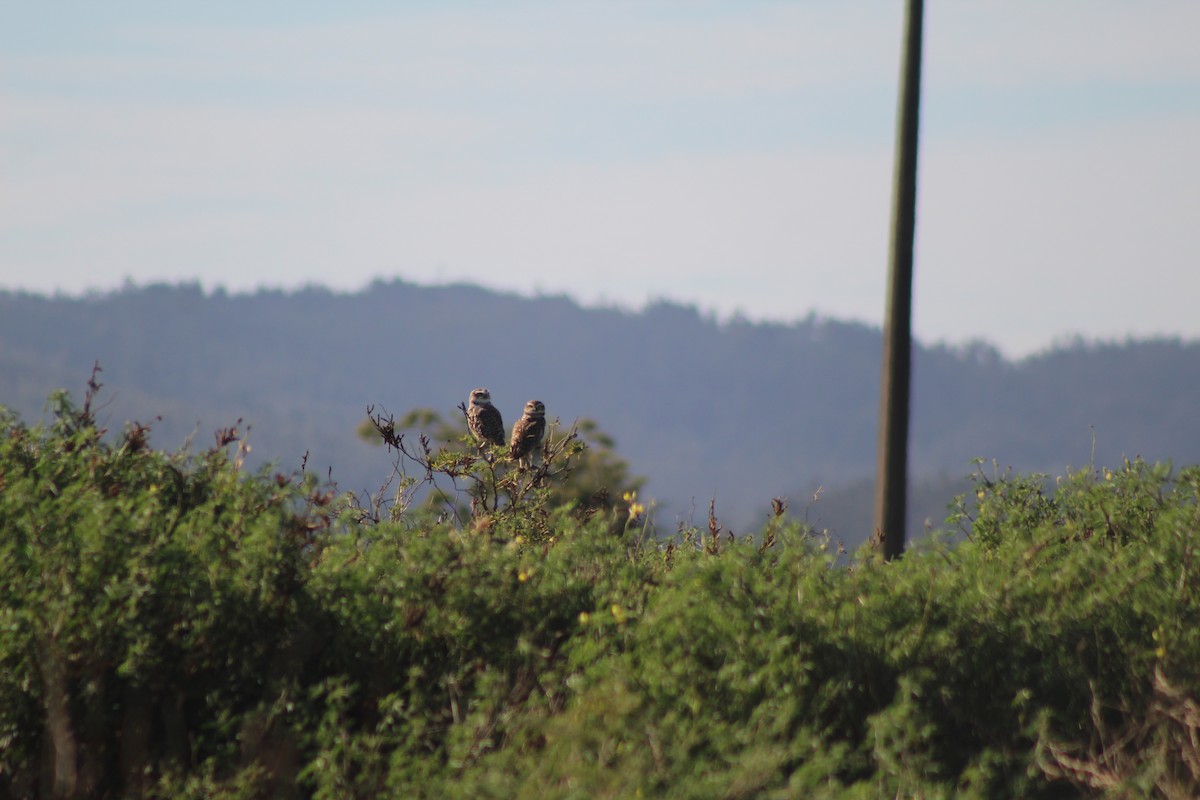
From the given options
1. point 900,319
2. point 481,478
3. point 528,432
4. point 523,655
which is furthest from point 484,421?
point 523,655

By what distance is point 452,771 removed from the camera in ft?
15.1

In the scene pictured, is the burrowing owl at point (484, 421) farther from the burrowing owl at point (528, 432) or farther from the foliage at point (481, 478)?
the foliage at point (481, 478)

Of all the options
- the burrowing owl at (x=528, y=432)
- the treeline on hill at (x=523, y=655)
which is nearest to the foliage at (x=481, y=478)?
the burrowing owl at (x=528, y=432)

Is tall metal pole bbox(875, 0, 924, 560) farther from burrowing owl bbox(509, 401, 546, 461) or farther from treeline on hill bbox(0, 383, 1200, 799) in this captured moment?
treeline on hill bbox(0, 383, 1200, 799)

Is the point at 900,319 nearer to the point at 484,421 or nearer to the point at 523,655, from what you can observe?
the point at 484,421

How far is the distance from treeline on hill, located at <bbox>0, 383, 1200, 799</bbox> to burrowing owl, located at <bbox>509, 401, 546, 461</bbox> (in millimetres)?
2406

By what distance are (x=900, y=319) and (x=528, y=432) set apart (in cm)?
278

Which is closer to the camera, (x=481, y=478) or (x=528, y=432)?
(x=481, y=478)

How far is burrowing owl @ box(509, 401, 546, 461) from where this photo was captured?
898cm

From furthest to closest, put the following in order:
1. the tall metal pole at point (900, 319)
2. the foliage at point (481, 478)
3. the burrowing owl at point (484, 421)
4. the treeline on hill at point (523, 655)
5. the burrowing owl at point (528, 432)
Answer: the burrowing owl at point (484, 421) → the tall metal pole at point (900, 319) → the burrowing owl at point (528, 432) → the foliage at point (481, 478) → the treeline on hill at point (523, 655)

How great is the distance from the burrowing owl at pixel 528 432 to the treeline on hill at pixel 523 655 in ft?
7.89

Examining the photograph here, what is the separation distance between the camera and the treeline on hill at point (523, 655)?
4.66m

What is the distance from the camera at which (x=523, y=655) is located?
552 centimetres

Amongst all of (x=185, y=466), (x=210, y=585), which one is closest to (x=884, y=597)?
(x=210, y=585)
